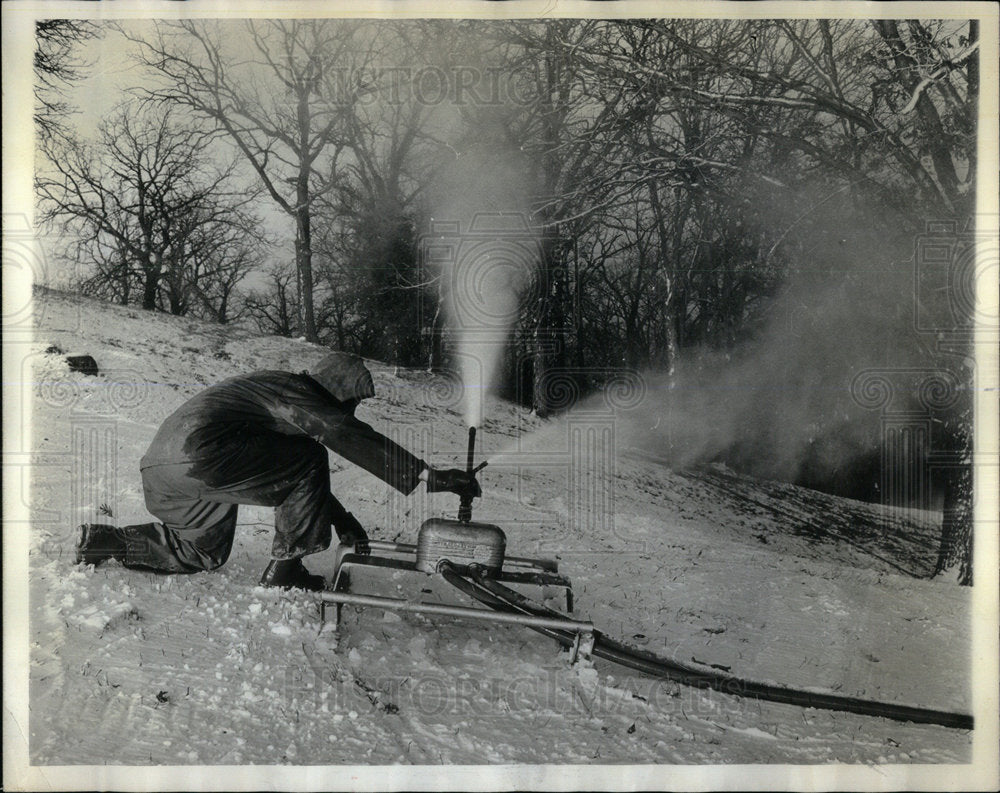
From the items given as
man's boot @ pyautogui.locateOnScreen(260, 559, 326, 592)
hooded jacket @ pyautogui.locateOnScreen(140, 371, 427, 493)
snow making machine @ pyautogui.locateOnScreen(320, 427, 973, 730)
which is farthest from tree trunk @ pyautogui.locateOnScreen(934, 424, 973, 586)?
man's boot @ pyautogui.locateOnScreen(260, 559, 326, 592)

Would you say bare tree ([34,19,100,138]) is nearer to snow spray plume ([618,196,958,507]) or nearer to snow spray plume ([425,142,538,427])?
snow spray plume ([425,142,538,427])

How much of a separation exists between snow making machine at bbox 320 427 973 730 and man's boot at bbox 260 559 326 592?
16 cm

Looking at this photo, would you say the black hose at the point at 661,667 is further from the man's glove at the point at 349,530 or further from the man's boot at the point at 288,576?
the man's boot at the point at 288,576

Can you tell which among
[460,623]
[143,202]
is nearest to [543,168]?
[143,202]

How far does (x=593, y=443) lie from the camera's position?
11.7 ft

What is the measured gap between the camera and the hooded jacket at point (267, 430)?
3068 mm

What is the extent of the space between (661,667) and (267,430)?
190 centimetres

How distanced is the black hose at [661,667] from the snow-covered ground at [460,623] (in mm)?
51

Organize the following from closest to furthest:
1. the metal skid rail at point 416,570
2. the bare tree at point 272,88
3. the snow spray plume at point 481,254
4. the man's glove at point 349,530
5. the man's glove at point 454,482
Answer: the metal skid rail at point 416,570
the man's glove at point 454,482
the man's glove at point 349,530
the bare tree at point 272,88
the snow spray plume at point 481,254

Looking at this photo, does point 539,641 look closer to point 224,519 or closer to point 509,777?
point 509,777

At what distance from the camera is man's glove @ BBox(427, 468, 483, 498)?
305 centimetres

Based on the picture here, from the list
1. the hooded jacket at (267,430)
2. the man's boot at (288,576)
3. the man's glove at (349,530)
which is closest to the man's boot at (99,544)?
the hooded jacket at (267,430)

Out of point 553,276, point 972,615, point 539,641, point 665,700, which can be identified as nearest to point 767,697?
point 665,700

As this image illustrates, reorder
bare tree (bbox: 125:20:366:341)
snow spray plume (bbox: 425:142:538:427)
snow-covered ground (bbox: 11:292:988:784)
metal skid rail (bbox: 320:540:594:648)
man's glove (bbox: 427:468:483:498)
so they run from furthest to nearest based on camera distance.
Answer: snow spray plume (bbox: 425:142:538:427)
bare tree (bbox: 125:20:366:341)
man's glove (bbox: 427:468:483:498)
metal skid rail (bbox: 320:540:594:648)
snow-covered ground (bbox: 11:292:988:784)
